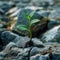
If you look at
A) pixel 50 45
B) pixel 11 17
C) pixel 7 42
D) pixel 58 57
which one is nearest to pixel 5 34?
pixel 7 42

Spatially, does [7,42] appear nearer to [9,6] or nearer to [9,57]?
[9,57]

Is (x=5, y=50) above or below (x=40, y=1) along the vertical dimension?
above

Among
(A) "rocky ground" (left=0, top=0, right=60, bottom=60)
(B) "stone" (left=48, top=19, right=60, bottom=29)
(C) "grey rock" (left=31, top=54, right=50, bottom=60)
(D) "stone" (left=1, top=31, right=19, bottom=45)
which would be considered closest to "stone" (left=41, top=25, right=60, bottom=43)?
(A) "rocky ground" (left=0, top=0, right=60, bottom=60)

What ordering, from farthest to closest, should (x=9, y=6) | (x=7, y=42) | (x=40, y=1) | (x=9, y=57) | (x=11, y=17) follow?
(x=40, y=1) < (x=9, y=6) < (x=11, y=17) < (x=7, y=42) < (x=9, y=57)

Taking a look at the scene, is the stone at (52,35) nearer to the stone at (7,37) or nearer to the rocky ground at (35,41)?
the rocky ground at (35,41)

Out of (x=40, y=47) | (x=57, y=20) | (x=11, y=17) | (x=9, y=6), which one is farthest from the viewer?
(x=9, y=6)

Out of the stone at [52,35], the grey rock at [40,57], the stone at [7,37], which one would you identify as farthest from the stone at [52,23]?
the grey rock at [40,57]

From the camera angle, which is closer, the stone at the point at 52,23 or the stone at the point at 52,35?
the stone at the point at 52,35

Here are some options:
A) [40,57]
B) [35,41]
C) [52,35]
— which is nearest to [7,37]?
[35,41]

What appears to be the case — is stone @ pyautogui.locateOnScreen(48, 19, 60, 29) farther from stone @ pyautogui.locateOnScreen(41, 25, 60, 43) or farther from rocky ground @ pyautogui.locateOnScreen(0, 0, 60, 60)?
stone @ pyautogui.locateOnScreen(41, 25, 60, 43)
